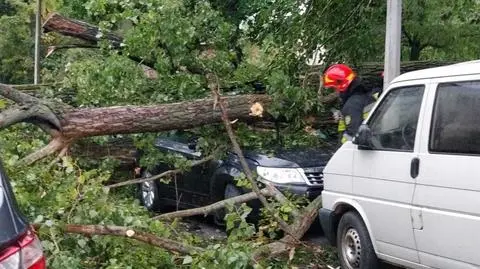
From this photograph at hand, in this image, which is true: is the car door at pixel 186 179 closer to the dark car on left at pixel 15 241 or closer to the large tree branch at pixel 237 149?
the large tree branch at pixel 237 149

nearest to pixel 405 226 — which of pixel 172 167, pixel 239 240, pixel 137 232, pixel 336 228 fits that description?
pixel 336 228

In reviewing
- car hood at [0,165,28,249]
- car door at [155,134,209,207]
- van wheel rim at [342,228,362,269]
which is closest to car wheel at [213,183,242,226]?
car door at [155,134,209,207]

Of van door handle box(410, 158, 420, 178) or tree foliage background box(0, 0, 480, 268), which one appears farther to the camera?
tree foliage background box(0, 0, 480, 268)

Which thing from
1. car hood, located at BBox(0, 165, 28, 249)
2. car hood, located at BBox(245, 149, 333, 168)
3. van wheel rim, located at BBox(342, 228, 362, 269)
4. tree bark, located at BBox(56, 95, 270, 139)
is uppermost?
car hood, located at BBox(0, 165, 28, 249)

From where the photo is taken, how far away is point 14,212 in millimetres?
2857

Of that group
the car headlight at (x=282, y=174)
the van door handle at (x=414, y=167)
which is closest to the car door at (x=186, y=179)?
the car headlight at (x=282, y=174)

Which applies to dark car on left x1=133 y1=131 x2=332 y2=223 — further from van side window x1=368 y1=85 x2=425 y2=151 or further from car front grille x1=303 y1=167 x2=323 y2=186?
van side window x1=368 y1=85 x2=425 y2=151

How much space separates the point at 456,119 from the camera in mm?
4945

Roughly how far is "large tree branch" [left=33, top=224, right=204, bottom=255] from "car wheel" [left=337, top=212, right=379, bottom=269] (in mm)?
1261

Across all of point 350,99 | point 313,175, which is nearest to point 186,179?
point 313,175

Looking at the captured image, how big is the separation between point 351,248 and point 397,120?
129cm

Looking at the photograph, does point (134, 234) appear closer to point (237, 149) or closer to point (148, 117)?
point (237, 149)

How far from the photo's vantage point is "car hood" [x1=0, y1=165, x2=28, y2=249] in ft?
8.82

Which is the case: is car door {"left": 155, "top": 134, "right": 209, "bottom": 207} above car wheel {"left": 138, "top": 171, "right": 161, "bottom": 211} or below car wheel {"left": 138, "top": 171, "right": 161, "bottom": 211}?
above
